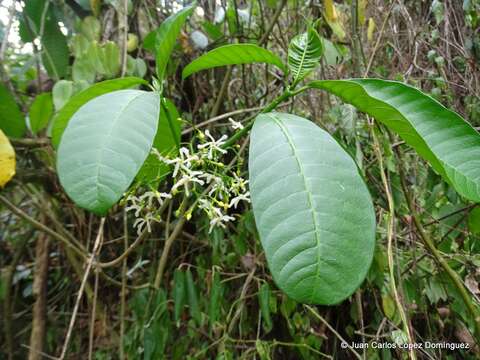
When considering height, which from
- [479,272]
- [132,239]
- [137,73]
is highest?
[137,73]

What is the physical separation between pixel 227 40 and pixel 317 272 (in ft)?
4.13

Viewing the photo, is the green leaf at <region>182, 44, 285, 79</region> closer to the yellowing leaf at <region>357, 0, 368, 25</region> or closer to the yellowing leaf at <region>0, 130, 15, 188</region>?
the yellowing leaf at <region>0, 130, 15, 188</region>

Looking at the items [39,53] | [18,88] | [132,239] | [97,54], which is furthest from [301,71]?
[18,88]

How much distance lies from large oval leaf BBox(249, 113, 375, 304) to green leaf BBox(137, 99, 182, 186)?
0.22 m

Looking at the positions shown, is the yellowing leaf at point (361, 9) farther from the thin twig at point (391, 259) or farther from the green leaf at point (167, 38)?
the green leaf at point (167, 38)

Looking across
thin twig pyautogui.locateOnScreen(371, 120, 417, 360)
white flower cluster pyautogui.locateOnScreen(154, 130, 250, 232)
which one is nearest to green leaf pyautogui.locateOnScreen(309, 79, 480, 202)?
white flower cluster pyautogui.locateOnScreen(154, 130, 250, 232)

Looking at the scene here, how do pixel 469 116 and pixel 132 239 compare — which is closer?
pixel 469 116

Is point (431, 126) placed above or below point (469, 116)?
above

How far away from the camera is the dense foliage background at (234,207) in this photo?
3.58ft

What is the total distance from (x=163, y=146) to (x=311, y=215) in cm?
37

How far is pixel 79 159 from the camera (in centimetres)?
42

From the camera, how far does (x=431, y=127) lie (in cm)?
49

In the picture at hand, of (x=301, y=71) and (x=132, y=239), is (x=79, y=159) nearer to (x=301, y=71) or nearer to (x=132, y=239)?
(x=301, y=71)

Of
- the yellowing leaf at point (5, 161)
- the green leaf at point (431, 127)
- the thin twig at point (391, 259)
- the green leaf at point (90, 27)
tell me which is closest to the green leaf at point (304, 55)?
the green leaf at point (431, 127)
